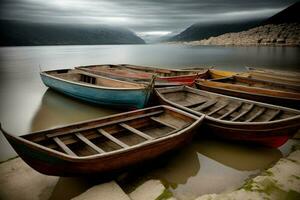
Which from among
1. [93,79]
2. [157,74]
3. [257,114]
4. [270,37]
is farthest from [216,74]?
[270,37]

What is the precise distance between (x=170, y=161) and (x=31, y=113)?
759 cm

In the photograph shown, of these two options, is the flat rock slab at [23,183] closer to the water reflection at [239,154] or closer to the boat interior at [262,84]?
the water reflection at [239,154]

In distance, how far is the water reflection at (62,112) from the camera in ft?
30.1

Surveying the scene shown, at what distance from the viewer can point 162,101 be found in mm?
8125

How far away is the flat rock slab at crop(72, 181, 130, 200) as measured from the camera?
414cm

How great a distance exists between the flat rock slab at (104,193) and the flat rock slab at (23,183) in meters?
0.85

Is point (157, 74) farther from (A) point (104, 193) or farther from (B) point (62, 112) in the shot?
(A) point (104, 193)

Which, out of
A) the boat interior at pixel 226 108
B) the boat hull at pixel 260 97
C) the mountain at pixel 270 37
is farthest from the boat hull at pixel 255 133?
the mountain at pixel 270 37

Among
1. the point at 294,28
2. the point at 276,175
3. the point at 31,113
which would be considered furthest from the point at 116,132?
the point at 294,28

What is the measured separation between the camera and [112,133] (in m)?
5.87

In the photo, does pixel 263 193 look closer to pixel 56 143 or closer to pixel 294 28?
pixel 56 143

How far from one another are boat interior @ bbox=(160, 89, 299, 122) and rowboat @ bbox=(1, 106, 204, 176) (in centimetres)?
137

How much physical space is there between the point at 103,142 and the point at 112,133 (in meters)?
0.36

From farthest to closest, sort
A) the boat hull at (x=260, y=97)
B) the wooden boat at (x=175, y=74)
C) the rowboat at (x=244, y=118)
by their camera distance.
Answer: the wooden boat at (x=175, y=74) < the boat hull at (x=260, y=97) < the rowboat at (x=244, y=118)
